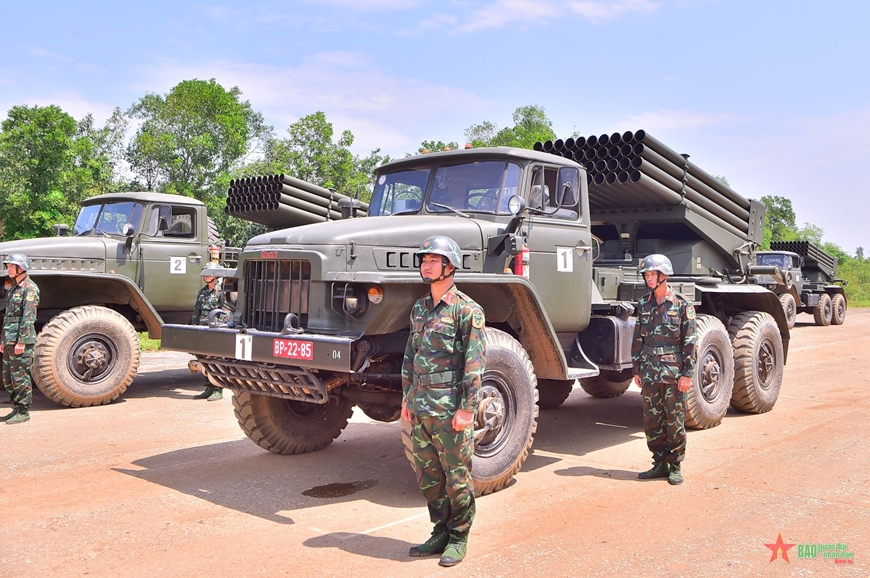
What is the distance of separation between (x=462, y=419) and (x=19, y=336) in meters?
5.66

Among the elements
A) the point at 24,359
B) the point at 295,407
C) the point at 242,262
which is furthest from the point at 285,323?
the point at 24,359

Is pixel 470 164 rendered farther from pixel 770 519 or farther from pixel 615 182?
pixel 770 519

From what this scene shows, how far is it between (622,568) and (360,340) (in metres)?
2.05

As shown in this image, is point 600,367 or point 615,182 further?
point 615,182

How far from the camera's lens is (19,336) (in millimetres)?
7941

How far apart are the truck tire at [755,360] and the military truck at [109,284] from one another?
622 centimetres

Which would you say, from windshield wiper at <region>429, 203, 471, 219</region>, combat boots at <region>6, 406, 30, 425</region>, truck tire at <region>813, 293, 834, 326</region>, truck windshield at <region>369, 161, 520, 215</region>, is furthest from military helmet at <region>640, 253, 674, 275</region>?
truck tire at <region>813, 293, 834, 326</region>

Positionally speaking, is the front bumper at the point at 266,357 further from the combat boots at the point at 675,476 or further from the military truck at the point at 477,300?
the combat boots at the point at 675,476

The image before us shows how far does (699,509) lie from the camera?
514cm

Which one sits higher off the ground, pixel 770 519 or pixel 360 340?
pixel 360 340

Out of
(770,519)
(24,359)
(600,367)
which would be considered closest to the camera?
(770,519)

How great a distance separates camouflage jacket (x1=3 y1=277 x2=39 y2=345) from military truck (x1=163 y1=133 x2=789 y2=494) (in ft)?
9.39

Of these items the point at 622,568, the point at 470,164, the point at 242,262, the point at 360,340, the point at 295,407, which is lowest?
the point at 622,568

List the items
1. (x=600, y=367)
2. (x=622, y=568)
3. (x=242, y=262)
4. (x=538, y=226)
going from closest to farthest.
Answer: (x=622, y=568) → (x=242, y=262) → (x=538, y=226) → (x=600, y=367)
